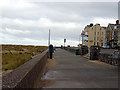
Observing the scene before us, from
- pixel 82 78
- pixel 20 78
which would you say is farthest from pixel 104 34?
pixel 20 78

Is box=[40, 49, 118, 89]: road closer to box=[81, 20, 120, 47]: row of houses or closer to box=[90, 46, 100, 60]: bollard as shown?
box=[90, 46, 100, 60]: bollard

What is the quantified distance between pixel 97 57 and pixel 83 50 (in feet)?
27.8

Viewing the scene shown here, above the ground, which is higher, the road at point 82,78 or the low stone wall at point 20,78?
the low stone wall at point 20,78

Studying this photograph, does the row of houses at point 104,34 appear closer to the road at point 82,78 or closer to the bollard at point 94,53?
the bollard at point 94,53

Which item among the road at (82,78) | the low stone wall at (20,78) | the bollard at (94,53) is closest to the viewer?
the low stone wall at (20,78)

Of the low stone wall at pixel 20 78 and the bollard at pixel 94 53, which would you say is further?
the bollard at pixel 94 53

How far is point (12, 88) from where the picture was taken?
113 inches

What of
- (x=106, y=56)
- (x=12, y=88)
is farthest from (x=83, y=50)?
(x=12, y=88)

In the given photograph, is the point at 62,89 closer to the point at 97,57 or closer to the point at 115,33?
the point at 97,57

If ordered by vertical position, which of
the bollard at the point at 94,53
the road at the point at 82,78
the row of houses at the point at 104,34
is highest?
the row of houses at the point at 104,34

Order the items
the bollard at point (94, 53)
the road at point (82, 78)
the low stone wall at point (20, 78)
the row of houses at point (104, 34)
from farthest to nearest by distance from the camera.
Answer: the row of houses at point (104, 34), the bollard at point (94, 53), the road at point (82, 78), the low stone wall at point (20, 78)

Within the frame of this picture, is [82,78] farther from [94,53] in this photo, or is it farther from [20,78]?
[94,53]

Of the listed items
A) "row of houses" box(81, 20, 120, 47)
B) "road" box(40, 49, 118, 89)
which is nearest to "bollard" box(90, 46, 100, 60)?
"road" box(40, 49, 118, 89)

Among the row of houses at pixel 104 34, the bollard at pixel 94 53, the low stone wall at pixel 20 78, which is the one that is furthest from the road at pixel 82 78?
the row of houses at pixel 104 34
